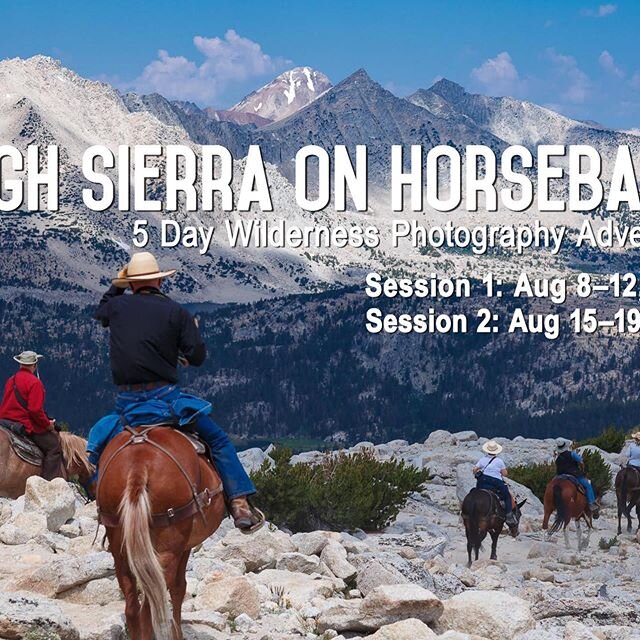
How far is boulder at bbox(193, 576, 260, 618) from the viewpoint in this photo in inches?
417

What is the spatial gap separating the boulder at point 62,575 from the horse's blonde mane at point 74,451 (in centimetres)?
646

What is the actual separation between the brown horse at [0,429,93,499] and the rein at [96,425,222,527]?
8110mm

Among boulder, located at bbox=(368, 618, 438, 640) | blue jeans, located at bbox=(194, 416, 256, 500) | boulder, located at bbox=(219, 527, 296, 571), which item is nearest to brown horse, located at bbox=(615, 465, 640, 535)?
boulder, located at bbox=(219, 527, 296, 571)

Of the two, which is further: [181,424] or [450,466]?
[450,466]

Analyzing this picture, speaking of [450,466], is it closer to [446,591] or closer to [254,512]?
[446,591]

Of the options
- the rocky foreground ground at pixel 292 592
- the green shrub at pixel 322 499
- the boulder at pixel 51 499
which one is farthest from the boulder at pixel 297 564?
the green shrub at pixel 322 499

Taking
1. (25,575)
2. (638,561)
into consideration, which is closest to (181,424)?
(25,575)

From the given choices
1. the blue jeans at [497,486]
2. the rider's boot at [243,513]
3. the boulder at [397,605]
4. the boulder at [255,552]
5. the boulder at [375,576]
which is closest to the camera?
the rider's boot at [243,513]

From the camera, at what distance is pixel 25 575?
10.9m

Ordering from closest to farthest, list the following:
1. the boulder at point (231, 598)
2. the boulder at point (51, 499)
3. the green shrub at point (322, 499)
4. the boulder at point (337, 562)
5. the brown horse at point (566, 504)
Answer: the boulder at point (231, 598)
the boulder at point (337, 562)
the boulder at point (51, 499)
the green shrub at point (322, 499)
the brown horse at point (566, 504)

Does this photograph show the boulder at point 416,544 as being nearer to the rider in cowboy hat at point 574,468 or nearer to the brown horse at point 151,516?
the rider in cowboy hat at point 574,468

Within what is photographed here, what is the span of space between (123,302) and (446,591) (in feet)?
21.1

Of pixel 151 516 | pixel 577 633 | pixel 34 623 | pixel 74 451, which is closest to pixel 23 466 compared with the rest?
pixel 74 451

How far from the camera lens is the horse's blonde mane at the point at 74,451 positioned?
1730cm
